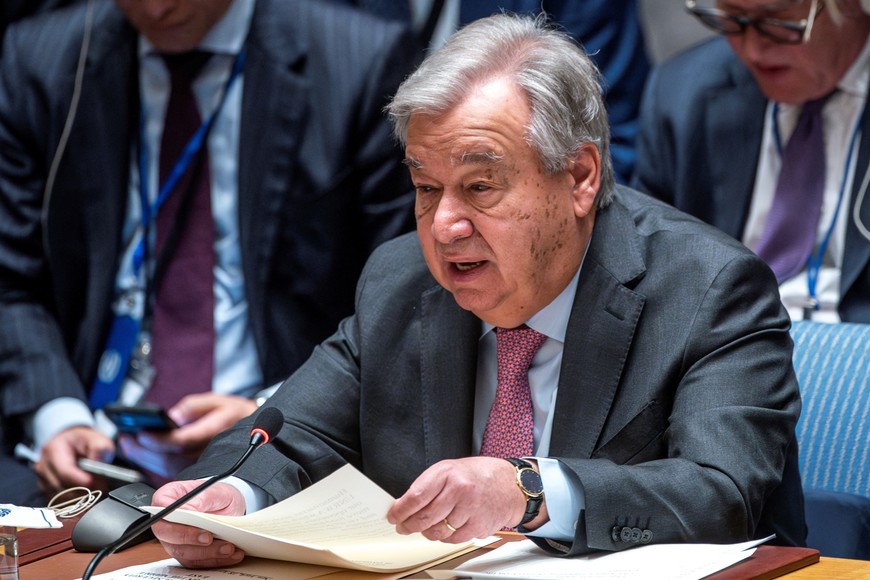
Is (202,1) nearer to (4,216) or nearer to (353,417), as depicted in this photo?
(4,216)

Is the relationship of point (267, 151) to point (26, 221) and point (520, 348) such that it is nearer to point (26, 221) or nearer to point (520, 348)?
point (26, 221)

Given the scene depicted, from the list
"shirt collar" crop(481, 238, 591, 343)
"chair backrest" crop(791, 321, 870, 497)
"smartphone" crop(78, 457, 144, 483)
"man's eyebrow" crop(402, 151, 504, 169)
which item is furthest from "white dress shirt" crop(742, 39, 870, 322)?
"smartphone" crop(78, 457, 144, 483)

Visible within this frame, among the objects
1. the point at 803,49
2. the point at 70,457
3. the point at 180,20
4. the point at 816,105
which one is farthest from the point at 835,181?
the point at 70,457

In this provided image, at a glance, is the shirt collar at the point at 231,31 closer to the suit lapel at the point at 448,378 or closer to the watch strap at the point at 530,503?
the suit lapel at the point at 448,378

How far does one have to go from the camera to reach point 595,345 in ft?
6.78

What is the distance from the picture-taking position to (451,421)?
217cm

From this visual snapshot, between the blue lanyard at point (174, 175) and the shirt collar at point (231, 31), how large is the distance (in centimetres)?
4

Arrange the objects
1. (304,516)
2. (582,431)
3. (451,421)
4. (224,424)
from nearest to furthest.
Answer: (304,516)
(582,431)
(451,421)
(224,424)

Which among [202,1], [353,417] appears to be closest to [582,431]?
[353,417]

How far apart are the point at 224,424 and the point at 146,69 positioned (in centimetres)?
122

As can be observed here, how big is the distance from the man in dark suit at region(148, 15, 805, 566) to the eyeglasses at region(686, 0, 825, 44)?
1031 millimetres

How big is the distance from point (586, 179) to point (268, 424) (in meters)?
0.77

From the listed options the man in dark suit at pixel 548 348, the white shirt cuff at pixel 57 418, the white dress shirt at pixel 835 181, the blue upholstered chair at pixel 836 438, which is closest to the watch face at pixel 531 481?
the man in dark suit at pixel 548 348

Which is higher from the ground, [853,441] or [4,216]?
[853,441]
